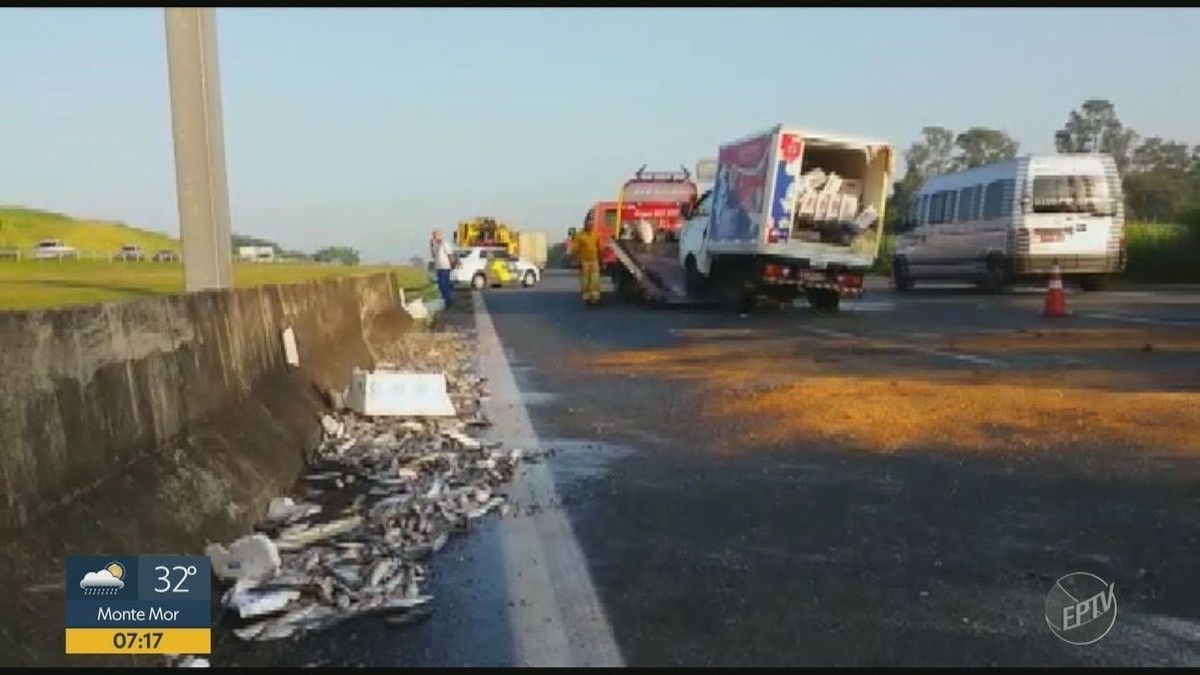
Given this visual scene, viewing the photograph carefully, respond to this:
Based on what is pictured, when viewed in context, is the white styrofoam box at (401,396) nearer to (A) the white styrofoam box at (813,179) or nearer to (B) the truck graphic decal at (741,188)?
(B) the truck graphic decal at (741,188)

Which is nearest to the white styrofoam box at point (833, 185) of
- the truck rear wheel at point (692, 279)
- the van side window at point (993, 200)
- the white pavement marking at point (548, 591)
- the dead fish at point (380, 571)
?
the truck rear wheel at point (692, 279)

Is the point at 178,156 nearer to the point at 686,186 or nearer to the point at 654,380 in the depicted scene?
the point at 654,380

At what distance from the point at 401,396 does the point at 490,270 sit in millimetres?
38990

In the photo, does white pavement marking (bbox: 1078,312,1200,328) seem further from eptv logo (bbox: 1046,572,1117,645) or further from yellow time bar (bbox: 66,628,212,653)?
yellow time bar (bbox: 66,628,212,653)

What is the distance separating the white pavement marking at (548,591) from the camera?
391 cm

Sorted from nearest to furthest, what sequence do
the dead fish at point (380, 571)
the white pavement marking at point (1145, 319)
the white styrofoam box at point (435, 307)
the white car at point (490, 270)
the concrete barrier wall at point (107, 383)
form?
the concrete barrier wall at point (107, 383), the dead fish at point (380, 571), the white pavement marking at point (1145, 319), the white styrofoam box at point (435, 307), the white car at point (490, 270)

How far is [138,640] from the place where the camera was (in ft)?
12.1

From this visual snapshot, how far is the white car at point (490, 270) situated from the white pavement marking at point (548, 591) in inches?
1559

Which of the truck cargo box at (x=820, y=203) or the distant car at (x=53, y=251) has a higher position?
the truck cargo box at (x=820, y=203)

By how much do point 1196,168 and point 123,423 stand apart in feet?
263

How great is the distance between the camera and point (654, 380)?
1179cm

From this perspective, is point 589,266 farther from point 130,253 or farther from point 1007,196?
point 130,253

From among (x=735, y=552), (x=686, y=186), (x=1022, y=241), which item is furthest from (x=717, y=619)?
(x=686, y=186)

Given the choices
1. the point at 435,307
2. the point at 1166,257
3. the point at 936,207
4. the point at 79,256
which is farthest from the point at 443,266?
the point at 1166,257
